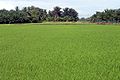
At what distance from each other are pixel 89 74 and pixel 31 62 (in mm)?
2340

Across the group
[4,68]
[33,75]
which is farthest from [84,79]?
[4,68]

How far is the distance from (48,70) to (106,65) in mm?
1697

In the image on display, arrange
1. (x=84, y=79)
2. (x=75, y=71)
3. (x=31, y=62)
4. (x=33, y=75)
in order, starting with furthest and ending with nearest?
1. (x=31, y=62)
2. (x=75, y=71)
3. (x=33, y=75)
4. (x=84, y=79)

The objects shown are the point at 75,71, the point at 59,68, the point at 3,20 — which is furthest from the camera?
the point at 3,20

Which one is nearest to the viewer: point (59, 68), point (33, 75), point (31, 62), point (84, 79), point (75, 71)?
point (84, 79)

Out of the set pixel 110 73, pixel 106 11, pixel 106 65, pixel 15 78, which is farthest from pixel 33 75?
pixel 106 11

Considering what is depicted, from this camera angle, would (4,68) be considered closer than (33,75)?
No

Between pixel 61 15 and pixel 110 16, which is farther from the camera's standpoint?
pixel 61 15

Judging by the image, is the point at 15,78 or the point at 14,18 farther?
the point at 14,18

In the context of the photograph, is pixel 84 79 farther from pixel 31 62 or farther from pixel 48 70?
pixel 31 62

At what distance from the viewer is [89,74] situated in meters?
6.02

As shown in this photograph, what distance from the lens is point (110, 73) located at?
20.0 feet

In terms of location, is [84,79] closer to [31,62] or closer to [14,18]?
[31,62]

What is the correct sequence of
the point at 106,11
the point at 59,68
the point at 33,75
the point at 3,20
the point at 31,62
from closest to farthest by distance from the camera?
the point at 33,75 < the point at 59,68 < the point at 31,62 < the point at 3,20 < the point at 106,11
